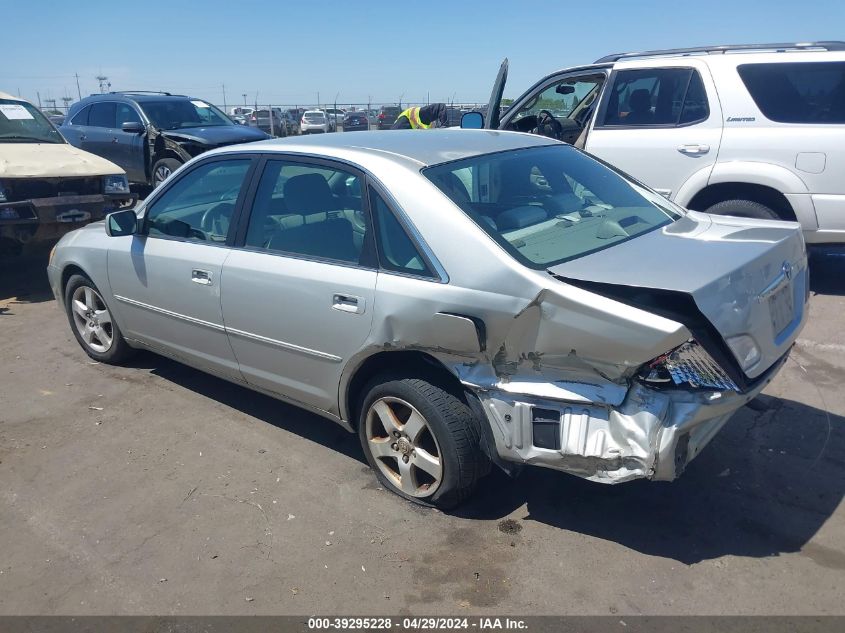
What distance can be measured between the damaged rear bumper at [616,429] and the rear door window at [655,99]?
4.14 meters

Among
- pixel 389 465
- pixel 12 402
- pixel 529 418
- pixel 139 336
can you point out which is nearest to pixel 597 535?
pixel 529 418

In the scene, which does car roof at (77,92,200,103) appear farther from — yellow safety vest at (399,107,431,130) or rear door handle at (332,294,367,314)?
rear door handle at (332,294,367,314)

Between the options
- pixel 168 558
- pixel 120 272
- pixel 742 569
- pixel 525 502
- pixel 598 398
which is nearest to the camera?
pixel 598 398

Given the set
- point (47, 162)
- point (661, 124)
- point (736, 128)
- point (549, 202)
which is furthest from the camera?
point (47, 162)

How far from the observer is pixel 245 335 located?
384 centimetres

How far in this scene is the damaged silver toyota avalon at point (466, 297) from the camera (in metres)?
2.63

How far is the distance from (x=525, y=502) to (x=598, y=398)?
0.93m

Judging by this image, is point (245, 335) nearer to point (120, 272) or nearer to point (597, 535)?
point (120, 272)

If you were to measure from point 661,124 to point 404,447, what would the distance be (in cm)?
454

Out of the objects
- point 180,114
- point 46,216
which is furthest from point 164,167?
point 46,216

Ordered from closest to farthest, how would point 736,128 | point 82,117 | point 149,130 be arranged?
point 736,128
point 149,130
point 82,117

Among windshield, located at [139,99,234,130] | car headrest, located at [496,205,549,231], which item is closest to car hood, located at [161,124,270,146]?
windshield, located at [139,99,234,130]

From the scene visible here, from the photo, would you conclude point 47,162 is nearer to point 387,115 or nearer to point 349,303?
point 349,303

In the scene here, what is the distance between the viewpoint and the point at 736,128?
6.14 meters
